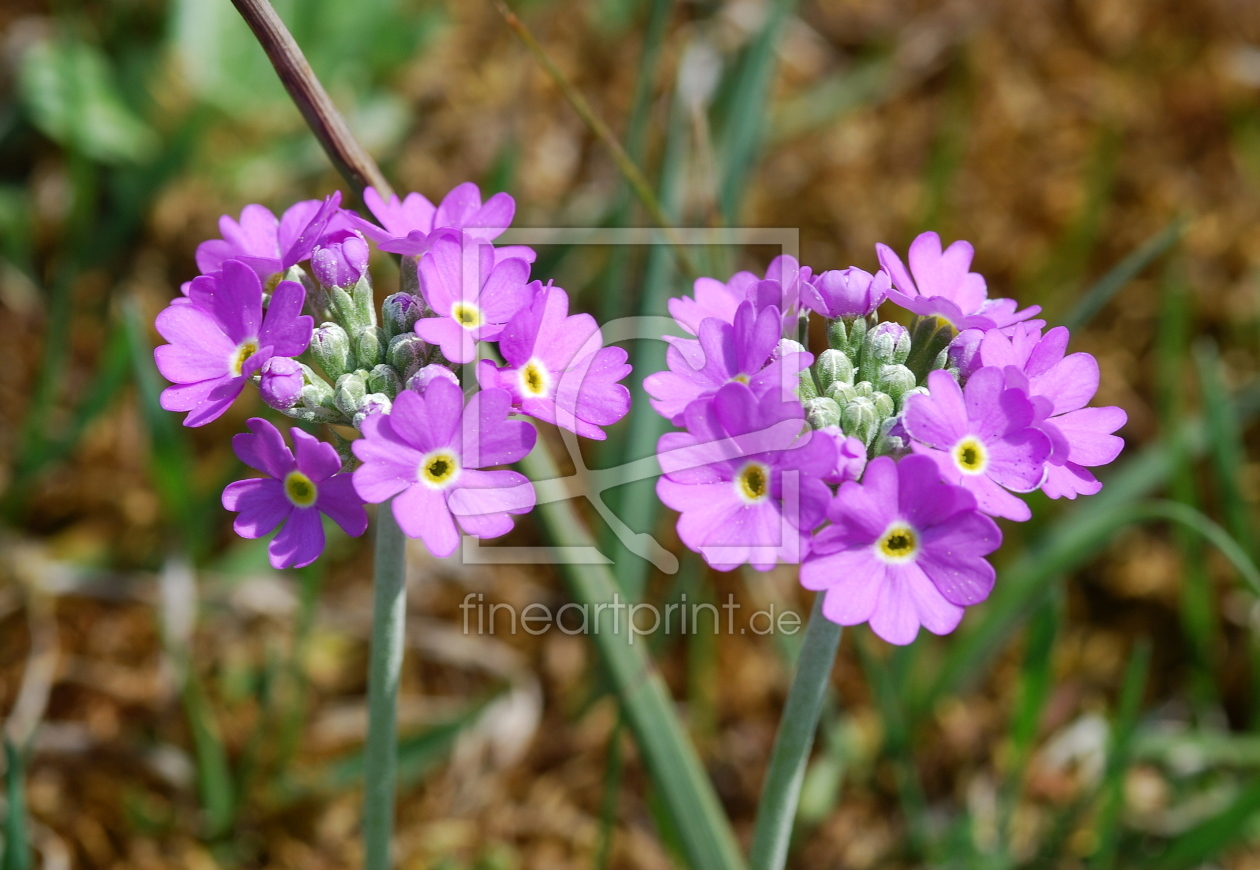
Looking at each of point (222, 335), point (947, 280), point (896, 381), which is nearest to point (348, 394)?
point (222, 335)

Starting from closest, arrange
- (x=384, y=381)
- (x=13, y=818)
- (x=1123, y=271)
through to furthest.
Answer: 1. (x=384, y=381)
2. (x=13, y=818)
3. (x=1123, y=271)

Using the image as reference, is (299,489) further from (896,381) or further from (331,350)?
(896,381)

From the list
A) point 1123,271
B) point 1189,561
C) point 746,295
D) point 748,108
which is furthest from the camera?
point 748,108

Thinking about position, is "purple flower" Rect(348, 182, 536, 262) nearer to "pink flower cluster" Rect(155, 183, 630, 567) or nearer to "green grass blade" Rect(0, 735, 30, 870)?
"pink flower cluster" Rect(155, 183, 630, 567)

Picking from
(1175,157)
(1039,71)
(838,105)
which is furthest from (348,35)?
(1175,157)

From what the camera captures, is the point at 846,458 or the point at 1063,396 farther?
the point at 1063,396

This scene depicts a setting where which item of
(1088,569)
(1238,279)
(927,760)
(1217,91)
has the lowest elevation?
(927,760)

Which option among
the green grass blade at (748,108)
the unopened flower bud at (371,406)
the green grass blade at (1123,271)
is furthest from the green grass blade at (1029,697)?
the unopened flower bud at (371,406)

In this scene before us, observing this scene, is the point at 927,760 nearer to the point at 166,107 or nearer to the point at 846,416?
the point at 846,416

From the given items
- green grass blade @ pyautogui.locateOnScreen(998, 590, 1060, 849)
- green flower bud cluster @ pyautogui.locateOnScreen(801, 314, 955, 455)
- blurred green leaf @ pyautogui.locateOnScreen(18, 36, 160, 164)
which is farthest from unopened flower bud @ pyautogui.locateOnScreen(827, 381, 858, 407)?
blurred green leaf @ pyautogui.locateOnScreen(18, 36, 160, 164)
